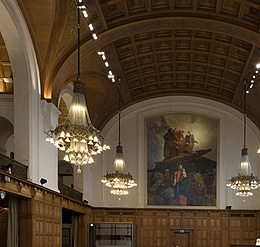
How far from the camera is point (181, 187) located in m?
27.7

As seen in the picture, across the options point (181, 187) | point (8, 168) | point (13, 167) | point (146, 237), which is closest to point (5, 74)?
point (13, 167)

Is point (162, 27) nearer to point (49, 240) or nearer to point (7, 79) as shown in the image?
point (7, 79)

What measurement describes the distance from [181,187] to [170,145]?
264cm


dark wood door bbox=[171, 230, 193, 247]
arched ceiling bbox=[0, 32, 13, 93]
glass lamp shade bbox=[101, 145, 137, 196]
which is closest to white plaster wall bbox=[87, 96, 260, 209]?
dark wood door bbox=[171, 230, 193, 247]

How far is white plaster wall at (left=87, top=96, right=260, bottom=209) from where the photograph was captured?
27516 mm

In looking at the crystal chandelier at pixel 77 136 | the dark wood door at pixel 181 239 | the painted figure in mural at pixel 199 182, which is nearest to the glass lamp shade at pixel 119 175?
the crystal chandelier at pixel 77 136

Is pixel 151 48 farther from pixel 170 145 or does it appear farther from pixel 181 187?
pixel 181 187

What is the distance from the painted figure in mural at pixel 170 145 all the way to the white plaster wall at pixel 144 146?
1.29 meters

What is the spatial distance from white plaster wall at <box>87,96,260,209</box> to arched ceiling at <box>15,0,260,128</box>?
1.89 ft

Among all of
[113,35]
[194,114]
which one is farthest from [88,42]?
[194,114]

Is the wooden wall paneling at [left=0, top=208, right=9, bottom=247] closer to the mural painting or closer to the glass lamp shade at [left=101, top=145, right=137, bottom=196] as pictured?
the glass lamp shade at [left=101, top=145, right=137, bottom=196]

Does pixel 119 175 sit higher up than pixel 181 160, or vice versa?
pixel 181 160

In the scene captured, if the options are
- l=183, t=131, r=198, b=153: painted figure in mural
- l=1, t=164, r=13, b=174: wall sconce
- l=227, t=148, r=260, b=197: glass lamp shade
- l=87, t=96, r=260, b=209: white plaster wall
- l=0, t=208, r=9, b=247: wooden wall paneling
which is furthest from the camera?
l=183, t=131, r=198, b=153: painted figure in mural

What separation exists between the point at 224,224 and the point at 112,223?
6725 millimetres
